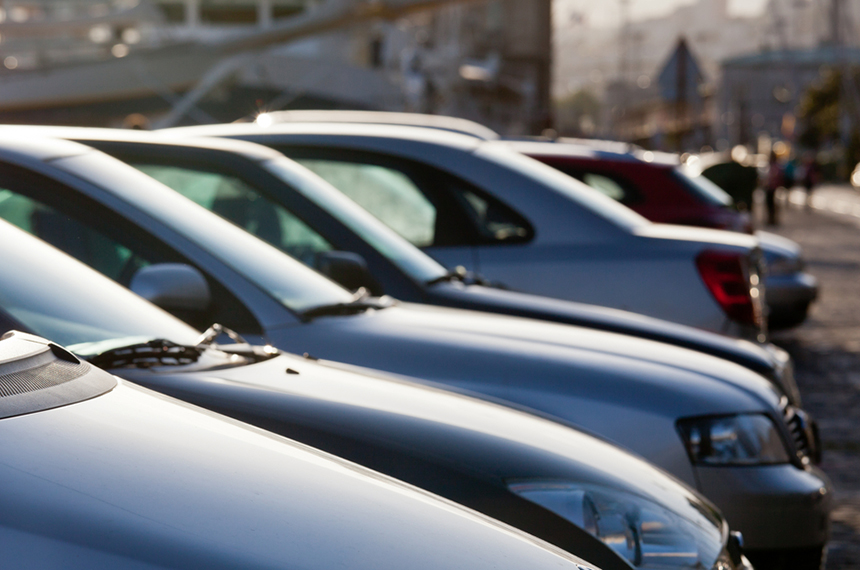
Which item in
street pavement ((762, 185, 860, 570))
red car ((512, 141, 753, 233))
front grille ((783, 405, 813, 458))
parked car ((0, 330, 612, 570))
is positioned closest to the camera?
parked car ((0, 330, 612, 570))

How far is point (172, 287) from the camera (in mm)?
3166

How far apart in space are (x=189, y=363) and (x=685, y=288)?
3.67 metres

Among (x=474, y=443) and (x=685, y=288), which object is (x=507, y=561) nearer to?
(x=474, y=443)

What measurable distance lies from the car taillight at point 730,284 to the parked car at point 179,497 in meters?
4.23

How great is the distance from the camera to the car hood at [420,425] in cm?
274

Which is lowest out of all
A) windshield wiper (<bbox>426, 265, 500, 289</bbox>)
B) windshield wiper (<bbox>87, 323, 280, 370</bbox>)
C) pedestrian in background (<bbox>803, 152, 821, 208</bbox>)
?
pedestrian in background (<bbox>803, 152, 821, 208</bbox>)

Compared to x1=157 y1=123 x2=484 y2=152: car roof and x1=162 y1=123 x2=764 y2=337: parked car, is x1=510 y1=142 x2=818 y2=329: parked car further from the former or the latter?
x1=162 y1=123 x2=764 y2=337: parked car

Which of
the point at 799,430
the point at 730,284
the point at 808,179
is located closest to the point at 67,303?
the point at 799,430

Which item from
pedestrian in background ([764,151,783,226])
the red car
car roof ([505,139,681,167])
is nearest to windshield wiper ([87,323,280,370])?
car roof ([505,139,681,167])

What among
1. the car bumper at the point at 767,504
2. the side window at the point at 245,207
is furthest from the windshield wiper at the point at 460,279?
the car bumper at the point at 767,504

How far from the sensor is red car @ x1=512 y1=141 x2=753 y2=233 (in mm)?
8562

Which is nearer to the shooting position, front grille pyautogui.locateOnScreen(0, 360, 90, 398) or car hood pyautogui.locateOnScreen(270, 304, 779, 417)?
front grille pyautogui.locateOnScreen(0, 360, 90, 398)

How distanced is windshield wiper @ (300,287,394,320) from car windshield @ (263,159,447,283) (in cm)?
54

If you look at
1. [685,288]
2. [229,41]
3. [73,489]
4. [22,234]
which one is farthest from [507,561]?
[229,41]
